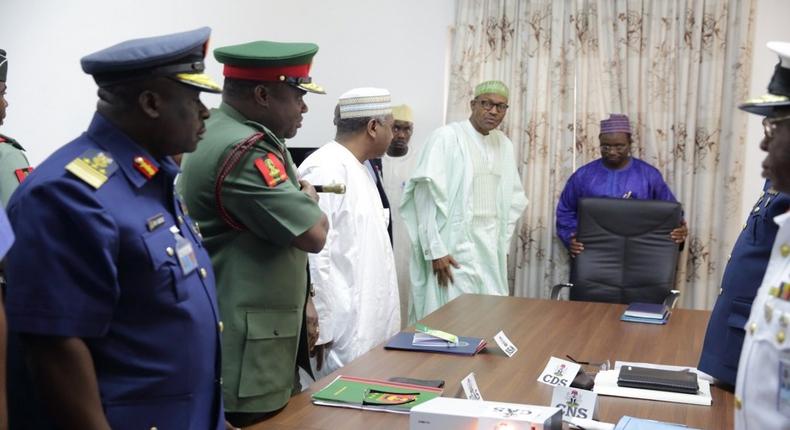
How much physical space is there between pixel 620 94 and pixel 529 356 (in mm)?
2744

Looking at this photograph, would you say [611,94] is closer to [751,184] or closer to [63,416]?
[751,184]

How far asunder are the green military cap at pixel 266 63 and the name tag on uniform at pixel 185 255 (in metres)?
0.66

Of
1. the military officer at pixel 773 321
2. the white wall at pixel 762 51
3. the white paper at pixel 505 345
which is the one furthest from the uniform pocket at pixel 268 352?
the white wall at pixel 762 51

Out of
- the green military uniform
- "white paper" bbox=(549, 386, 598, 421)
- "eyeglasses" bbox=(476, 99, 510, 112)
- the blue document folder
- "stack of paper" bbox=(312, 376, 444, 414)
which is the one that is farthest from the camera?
"eyeglasses" bbox=(476, 99, 510, 112)

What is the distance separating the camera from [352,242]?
3113 millimetres

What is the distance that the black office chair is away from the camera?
4102 millimetres

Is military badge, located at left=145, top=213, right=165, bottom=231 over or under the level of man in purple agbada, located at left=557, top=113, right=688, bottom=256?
over

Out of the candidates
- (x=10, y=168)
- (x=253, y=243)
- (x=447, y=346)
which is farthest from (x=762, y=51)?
(x=10, y=168)

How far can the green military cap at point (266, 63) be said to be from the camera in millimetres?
1943

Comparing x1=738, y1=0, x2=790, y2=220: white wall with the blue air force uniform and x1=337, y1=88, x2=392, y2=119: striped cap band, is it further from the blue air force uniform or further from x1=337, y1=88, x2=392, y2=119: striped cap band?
the blue air force uniform

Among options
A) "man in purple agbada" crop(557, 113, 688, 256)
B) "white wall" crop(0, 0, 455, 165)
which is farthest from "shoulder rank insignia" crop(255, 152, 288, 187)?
"white wall" crop(0, 0, 455, 165)

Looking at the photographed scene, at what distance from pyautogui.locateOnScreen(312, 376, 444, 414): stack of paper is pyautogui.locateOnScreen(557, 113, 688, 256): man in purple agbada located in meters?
2.64

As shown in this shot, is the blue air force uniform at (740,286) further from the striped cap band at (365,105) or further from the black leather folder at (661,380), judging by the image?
the striped cap band at (365,105)

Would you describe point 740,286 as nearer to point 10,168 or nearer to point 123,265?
point 123,265
